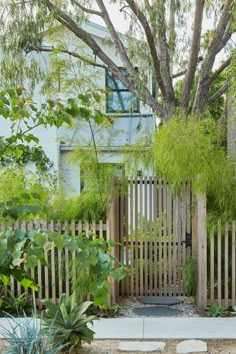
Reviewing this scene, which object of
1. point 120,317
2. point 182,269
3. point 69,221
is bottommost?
point 120,317

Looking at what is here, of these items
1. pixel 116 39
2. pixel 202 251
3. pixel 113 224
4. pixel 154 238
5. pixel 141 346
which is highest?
pixel 116 39

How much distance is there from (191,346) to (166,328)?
2.23ft

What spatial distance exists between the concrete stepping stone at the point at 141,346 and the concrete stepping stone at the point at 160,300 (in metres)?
2.06

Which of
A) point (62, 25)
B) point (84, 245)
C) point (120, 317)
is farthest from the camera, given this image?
point (62, 25)

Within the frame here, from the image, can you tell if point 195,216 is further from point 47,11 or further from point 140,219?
point 47,11

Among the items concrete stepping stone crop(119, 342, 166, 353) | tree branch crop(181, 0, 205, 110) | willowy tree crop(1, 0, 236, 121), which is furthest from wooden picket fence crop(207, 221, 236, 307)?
tree branch crop(181, 0, 205, 110)

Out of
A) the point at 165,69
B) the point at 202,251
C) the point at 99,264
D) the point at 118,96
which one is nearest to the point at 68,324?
the point at 99,264

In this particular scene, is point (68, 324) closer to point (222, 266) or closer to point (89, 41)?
point (222, 266)

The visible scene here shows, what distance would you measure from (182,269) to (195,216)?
0.89 meters

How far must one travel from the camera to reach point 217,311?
19.9ft

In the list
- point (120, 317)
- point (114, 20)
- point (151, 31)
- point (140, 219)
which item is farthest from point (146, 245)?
point (114, 20)

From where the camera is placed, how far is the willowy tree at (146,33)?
8156mm

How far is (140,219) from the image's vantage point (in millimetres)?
7121

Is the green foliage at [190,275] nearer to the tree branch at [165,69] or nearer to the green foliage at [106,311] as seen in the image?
the green foliage at [106,311]
